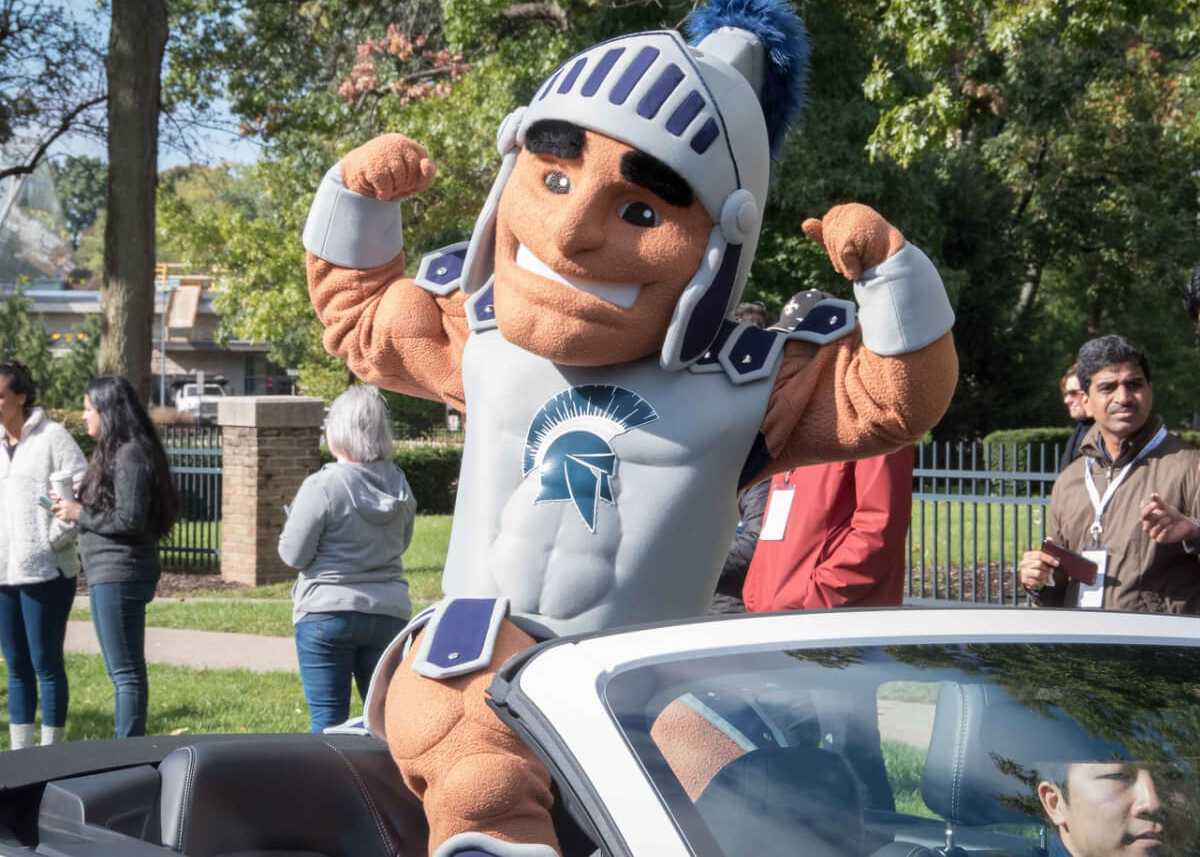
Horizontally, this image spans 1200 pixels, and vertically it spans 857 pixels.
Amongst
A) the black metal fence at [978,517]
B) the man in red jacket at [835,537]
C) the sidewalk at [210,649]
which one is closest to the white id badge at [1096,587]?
the man in red jacket at [835,537]

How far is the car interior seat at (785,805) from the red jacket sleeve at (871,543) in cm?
250

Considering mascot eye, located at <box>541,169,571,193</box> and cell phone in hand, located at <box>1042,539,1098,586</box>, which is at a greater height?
mascot eye, located at <box>541,169,571,193</box>

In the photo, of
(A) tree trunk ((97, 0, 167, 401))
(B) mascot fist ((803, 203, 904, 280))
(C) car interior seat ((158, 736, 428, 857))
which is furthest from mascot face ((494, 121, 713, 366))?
(A) tree trunk ((97, 0, 167, 401))

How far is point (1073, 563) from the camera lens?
4707mm

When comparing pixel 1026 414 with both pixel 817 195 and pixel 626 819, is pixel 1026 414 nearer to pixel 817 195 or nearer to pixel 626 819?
pixel 817 195

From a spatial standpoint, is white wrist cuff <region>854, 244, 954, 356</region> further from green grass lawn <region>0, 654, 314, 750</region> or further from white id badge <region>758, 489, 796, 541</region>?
green grass lawn <region>0, 654, 314, 750</region>

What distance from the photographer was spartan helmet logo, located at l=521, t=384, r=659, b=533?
3.51 m

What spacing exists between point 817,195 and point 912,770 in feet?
52.8

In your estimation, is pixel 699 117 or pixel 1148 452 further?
pixel 1148 452

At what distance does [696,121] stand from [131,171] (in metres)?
10.7

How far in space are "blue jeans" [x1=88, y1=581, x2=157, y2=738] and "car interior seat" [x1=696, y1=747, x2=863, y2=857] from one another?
4.96 metres

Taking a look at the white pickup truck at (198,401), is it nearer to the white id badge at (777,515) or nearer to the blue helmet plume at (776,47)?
the white id badge at (777,515)

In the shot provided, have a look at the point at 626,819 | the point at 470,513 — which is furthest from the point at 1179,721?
the point at 470,513

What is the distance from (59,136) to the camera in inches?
643
